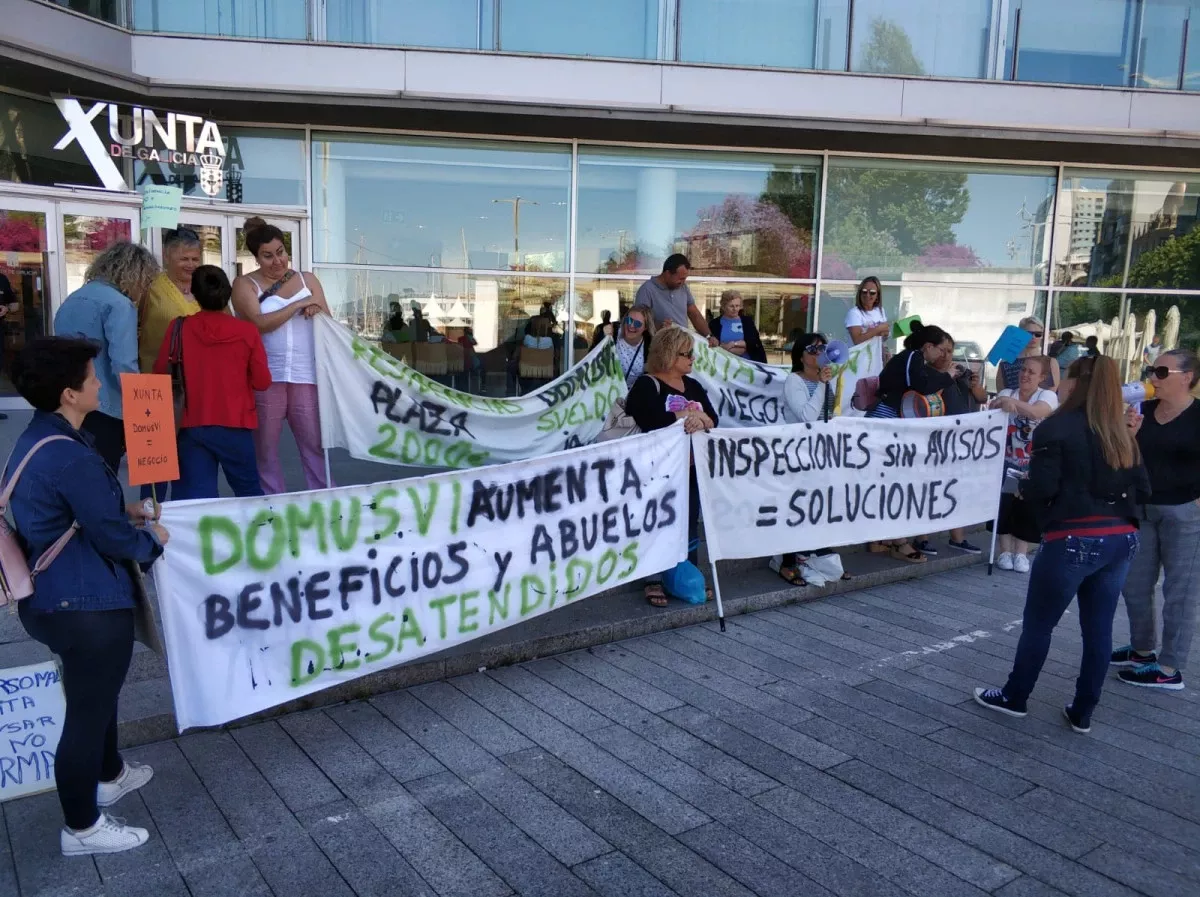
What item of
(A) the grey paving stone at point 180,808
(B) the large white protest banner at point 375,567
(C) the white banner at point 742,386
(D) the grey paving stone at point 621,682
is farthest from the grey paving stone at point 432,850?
(C) the white banner at point 742,386

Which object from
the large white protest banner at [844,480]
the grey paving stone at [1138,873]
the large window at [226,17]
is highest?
the large window at [226,17]

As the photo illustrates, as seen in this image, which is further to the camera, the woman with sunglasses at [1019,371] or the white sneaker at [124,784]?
the woman with sunglasses at [1019,371]

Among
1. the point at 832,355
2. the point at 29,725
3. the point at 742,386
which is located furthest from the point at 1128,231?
the point at 29,725

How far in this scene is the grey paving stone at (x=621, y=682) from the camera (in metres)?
4.59

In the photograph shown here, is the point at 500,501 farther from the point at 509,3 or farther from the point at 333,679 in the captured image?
the point at 509,3

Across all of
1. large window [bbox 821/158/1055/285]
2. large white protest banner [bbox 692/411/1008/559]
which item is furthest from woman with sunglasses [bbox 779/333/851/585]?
large window [bbox 821/158/1055/285]

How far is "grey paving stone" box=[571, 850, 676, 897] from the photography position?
305 cm

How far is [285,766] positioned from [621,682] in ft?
→ 5.84

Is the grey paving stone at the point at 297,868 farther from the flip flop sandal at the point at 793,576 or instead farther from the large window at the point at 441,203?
the large window at the point at 441,203

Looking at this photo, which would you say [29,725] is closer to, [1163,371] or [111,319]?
[111,319]

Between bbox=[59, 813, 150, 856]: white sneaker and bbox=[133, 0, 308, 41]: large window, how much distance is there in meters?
9.39

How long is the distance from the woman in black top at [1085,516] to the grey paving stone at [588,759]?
6.68 feet

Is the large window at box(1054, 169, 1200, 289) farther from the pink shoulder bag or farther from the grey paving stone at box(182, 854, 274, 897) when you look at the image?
the pink shoulder bag

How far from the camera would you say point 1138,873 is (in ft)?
10.6
